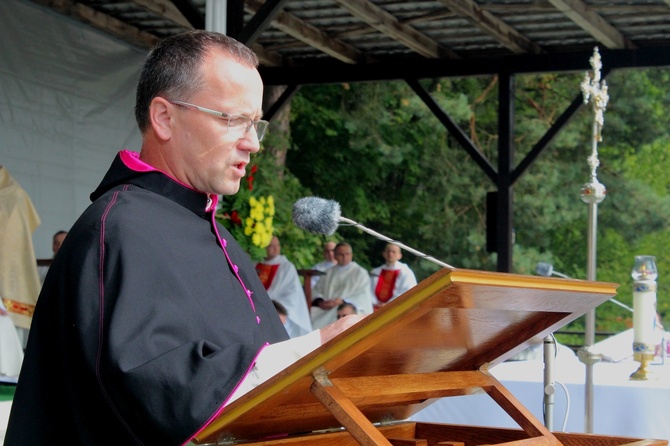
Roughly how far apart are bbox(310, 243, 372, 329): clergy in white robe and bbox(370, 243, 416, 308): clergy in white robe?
0.37 m

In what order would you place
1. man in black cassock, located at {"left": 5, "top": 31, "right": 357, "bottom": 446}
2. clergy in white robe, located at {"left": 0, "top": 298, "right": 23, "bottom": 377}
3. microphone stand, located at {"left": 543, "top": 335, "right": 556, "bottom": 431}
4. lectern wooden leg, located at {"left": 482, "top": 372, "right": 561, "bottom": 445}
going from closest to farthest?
1. man in black cassock, located at {"left": 5, "top": 31, "right": 357, "bottom": 446}
2. lectern wooden leg, located at {"left": 482, "top": 372, "right": 561, "bottom": 445}
3. microphone stand, located at {"left": 543, "top": 335, "right": 556, "bottom": 431}
4. clergy in white robe, located at {"left": 0, "top": 298, "right": 23, "bottom": 377}

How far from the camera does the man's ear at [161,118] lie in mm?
1722

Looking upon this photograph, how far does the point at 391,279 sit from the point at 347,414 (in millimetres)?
10123

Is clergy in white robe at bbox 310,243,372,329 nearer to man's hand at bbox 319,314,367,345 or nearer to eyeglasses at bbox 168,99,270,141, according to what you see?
eyeglasses at bbox 168,99,270,141

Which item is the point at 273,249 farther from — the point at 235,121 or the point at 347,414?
the point at 347,414

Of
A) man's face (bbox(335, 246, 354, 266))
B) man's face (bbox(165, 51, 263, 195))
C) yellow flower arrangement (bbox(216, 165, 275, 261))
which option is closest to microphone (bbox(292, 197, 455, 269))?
man's face (bbox(165, 51, 263, 195))

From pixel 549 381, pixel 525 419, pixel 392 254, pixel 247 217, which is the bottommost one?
pixel 392 254

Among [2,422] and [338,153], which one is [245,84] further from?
[338,153]

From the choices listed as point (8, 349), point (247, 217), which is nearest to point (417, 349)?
point (8, 349)

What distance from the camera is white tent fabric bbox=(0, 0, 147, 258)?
25.1ft

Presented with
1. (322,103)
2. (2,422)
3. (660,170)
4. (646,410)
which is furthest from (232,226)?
(660,170)

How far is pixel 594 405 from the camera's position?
337 cm

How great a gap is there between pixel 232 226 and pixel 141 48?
10.5 ft

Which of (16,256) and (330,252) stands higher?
(16,256)
